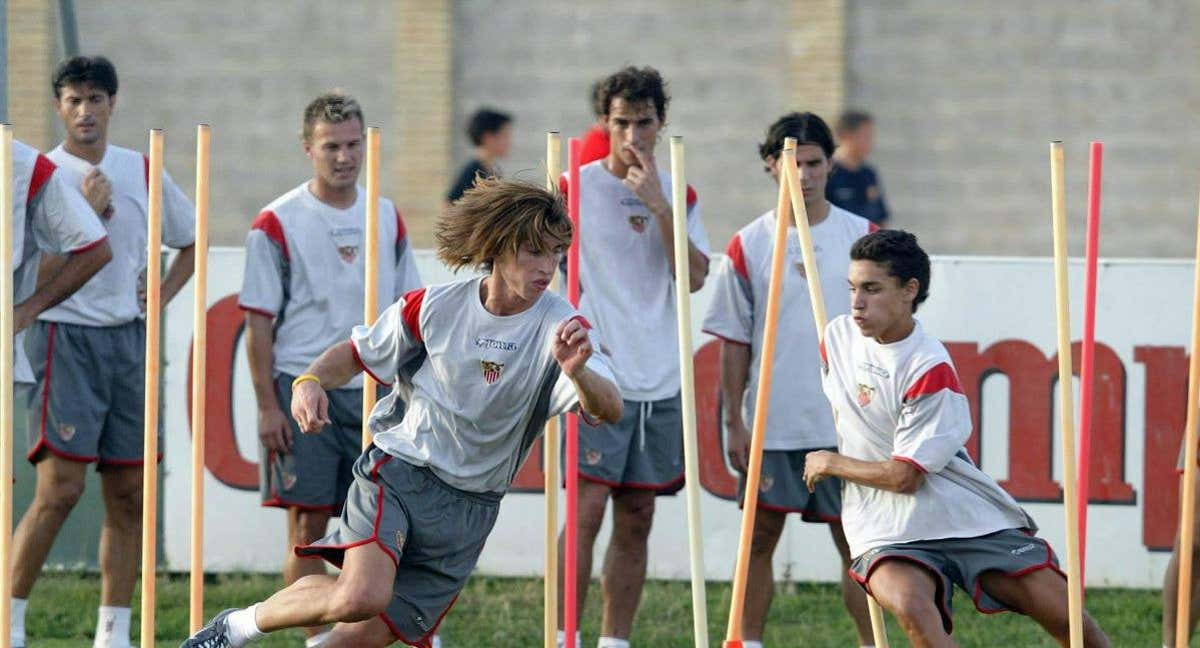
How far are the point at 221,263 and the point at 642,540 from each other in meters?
2.73

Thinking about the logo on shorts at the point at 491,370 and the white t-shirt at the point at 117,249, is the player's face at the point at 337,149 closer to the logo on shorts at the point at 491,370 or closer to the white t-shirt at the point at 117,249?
the white t-shirt at the point at 117,249

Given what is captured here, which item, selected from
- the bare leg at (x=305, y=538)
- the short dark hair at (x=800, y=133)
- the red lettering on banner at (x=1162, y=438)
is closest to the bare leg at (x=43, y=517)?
the bare leg at (x=305, y=538)

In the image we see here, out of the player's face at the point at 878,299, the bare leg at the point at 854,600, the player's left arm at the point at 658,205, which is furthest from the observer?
the bare leg at the point at 854,600

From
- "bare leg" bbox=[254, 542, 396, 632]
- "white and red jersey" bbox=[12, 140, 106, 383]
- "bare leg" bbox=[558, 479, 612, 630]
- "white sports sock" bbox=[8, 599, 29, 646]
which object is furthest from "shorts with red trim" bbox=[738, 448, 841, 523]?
"white sports sock" bbox=[8, 599, 29, 646]

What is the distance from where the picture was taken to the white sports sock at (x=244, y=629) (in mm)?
5230

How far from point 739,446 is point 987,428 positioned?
6.63ft

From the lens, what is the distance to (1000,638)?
7.39 m

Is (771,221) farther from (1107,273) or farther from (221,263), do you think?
(221,263)

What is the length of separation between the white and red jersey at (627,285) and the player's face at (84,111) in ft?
5.54

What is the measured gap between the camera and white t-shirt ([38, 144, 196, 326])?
22.0ft

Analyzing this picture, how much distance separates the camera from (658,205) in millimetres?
6367

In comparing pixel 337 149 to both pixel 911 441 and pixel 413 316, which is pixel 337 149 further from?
pixel 911 441

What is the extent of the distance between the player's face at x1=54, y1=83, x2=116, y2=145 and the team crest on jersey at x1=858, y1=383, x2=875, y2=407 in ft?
9.58

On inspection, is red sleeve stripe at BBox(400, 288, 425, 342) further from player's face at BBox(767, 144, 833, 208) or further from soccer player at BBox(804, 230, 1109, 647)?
player's face at BBox(767, 144, 833, 208)
